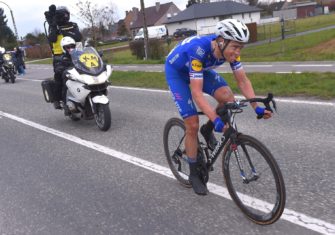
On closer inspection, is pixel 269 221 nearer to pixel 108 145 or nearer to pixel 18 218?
pixel 18 218

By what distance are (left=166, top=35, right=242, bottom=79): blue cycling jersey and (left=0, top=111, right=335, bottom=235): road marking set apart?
127cm

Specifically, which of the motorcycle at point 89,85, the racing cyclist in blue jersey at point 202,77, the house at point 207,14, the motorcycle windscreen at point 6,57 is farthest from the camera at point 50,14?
the house at point 207,14

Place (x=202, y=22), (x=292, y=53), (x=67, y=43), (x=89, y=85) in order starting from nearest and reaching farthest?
1. (x=89, y=85)
2. (x=67, y=43)
3. (x=292, y=53)
4. (x=202, y=22)

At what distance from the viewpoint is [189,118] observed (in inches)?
163

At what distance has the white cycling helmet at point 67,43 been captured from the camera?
8.21m

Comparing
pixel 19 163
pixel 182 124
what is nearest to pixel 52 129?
pixel 19 163

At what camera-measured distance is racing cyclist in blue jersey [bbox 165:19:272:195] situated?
138 inches

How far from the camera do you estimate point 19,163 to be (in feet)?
20.8

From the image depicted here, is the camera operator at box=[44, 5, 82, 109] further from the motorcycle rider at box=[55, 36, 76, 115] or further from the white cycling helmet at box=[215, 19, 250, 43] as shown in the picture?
the white cycling helmet at box=[215, 19, 250, 43]

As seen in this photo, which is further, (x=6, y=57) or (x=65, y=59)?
(x=6, y=57)

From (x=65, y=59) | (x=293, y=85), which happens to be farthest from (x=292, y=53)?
(x=65, y=59)

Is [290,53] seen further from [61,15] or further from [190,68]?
[190,68]

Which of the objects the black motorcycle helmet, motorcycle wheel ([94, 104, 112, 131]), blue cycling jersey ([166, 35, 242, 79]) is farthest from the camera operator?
blue cycling jersey ([166, 35, 242, 79])

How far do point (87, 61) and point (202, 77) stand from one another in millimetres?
4481
